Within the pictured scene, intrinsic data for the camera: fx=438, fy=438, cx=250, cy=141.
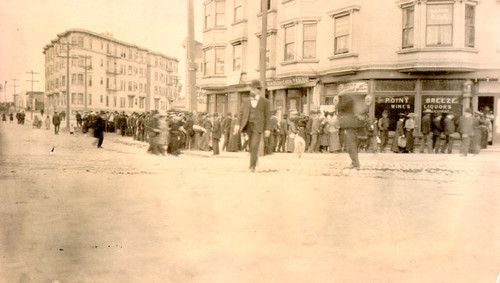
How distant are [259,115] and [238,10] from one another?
716 mm

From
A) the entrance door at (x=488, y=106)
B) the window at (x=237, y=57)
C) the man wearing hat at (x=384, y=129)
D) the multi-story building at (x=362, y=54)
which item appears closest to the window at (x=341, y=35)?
the multi-story building at (x=362, y=54)

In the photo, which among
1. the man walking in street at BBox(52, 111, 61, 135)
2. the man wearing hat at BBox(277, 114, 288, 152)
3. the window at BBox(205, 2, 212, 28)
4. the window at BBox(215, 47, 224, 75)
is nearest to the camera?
the man walking in street at BBox(52, 111, 61, 135)

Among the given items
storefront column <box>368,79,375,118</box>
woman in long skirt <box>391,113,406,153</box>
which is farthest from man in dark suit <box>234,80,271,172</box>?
woman in long skirt <box>391,113,406,153</box>

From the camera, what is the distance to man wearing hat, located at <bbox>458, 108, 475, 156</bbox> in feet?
8.38

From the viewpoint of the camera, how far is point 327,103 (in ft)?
9.21

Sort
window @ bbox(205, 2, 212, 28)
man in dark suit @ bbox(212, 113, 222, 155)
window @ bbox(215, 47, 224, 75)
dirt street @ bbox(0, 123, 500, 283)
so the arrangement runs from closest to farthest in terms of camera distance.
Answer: dirt street @ bbox(0, 123, 500, 283)
man in dark suit @ bbox(212, 113, 222, 155)
window @ bbox(215, 47, 224, 75)
window @ bbox(205, 2, 212, 28)

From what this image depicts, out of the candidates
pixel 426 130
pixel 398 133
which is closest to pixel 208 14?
pixel 398 133

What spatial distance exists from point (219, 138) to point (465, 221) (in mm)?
1672

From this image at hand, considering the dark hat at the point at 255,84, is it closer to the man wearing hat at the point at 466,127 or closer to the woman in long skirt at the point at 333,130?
the woman in long skirt at the point at 333,130

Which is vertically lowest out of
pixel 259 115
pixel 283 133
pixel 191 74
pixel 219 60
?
pixel 283 133

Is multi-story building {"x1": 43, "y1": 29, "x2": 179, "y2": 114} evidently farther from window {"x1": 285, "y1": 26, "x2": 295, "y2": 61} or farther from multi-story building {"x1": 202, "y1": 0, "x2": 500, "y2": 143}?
window {"x1": 285, "y1": 26, "x2": 295, "y2": 61}

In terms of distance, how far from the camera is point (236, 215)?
2.73 meters

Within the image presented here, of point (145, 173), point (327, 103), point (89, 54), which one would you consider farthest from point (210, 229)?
point (89, 54)

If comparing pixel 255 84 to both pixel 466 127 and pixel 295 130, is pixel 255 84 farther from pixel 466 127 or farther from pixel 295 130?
pixel 466 127
